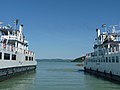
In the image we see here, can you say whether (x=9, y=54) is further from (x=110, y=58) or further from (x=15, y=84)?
(x=110, y=58)

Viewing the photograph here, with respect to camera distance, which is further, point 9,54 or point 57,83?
point 9,54

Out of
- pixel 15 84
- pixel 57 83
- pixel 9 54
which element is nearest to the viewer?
pixel 15 84

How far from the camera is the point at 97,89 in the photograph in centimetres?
2725

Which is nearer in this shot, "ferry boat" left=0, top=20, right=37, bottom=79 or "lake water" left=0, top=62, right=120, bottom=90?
"lake water" left=0, top=62, right=120, bottom=90

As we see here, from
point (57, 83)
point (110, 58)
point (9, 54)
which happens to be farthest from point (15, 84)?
point (110, 58)

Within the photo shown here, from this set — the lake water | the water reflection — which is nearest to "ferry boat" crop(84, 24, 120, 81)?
the lake water

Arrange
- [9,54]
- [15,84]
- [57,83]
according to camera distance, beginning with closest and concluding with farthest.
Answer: [15,84]
[57,83]
[9,54]

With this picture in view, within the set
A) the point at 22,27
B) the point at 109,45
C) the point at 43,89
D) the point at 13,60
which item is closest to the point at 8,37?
the point at 13,60

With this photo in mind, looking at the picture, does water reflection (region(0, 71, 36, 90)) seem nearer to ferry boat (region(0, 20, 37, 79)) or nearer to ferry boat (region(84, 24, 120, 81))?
ferry boat (region(0, 20, 37, 79))

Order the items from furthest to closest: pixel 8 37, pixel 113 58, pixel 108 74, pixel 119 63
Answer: pixel 8 37 → pixel 108 74 → pixel 113 58 → pixel 119 63

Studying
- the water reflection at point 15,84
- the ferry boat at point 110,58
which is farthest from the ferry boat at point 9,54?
A: the ferry boat at point 110,58

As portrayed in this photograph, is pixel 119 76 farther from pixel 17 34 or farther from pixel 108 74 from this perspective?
pixel 17 34

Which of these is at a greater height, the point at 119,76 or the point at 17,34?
the point at 17,34

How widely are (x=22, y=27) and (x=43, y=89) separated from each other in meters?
35.3
